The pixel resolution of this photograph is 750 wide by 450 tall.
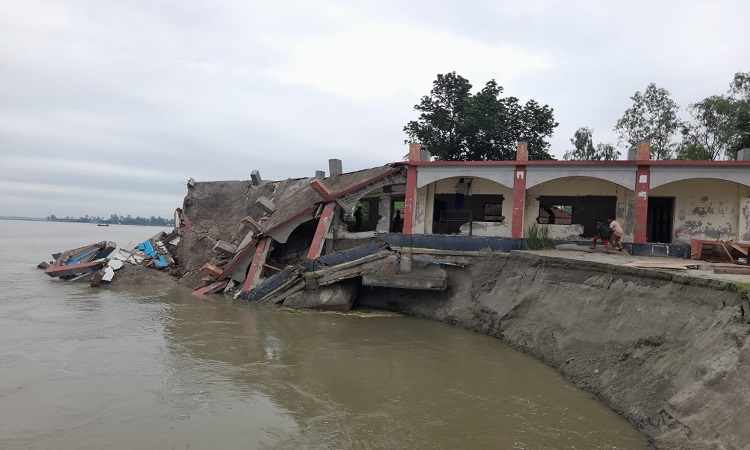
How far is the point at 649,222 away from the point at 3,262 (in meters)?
35.5

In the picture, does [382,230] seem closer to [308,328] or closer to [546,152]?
[308,328]

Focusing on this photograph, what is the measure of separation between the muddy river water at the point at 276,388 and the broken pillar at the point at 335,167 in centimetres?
806

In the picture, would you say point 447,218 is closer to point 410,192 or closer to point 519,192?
point 410,192

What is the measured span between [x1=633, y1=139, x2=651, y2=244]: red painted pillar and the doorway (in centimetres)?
202

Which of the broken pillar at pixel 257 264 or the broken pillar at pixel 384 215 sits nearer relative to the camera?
the broken pillar at pixel 257 264

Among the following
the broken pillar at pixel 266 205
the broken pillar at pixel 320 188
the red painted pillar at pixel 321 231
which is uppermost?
the broken pillar at pixel 320 188

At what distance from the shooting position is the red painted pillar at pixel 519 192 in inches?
628

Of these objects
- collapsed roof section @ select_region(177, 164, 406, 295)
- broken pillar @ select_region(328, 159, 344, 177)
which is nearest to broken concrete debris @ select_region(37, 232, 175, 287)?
collapsed roof section @ select_region(177, 164, 406, 295)

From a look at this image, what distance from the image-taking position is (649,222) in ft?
55.1

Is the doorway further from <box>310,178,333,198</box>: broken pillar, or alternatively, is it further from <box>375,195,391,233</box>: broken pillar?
<box>310,178,333,198</box>: broken pillar

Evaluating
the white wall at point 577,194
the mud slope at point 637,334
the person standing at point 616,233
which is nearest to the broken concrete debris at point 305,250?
the mud slope at point 637,334

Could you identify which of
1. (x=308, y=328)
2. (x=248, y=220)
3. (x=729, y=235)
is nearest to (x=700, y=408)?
(x=308, y=328)

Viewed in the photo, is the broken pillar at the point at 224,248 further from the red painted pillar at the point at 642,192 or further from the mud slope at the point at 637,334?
the red painted pillar at the point at 642,192

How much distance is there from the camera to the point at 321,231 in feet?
54.0
